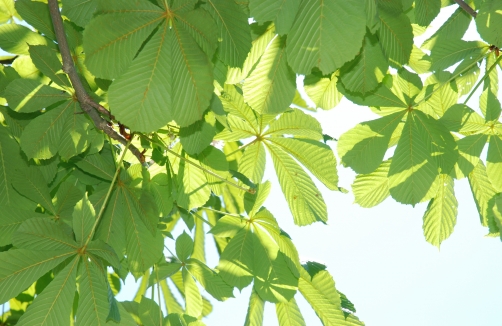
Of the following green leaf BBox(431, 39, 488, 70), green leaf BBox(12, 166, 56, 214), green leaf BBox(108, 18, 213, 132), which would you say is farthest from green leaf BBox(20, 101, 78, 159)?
green leaf BBox(431, 39, 488, 70)

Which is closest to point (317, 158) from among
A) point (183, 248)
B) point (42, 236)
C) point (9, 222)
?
point (183, 248)

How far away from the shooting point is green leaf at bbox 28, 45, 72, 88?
4.58ft

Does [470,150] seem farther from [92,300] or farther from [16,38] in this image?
[16,38]

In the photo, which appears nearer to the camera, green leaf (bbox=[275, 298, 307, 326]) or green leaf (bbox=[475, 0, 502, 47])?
green leaf (bbox=[475, 0, 502, 47])

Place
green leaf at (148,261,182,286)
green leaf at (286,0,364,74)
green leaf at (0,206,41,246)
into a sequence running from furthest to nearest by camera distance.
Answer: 1. green leaf at (148,261,182,286)
2. green leaf at (0,206,41,246)
3. green leaf at (286,0,364,74)

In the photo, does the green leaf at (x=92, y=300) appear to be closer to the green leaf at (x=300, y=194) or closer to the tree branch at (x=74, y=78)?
the tree branch at (x=74, y=78)

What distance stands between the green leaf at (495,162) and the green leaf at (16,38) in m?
1.38

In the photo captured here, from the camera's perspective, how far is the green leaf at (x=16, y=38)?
1.56 m

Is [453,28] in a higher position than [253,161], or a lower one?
higher

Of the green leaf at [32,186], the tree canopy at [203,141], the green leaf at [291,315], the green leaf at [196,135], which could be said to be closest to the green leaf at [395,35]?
the tree canopy at [203,141]

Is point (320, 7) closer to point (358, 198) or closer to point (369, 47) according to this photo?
point (369, 47)

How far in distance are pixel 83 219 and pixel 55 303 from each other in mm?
211

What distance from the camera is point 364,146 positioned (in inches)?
59.6

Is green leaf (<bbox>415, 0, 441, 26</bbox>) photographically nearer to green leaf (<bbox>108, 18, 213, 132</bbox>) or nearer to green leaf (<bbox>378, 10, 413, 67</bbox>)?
green leaf (<bbox>378, 10, 413, 67</bbox>)
